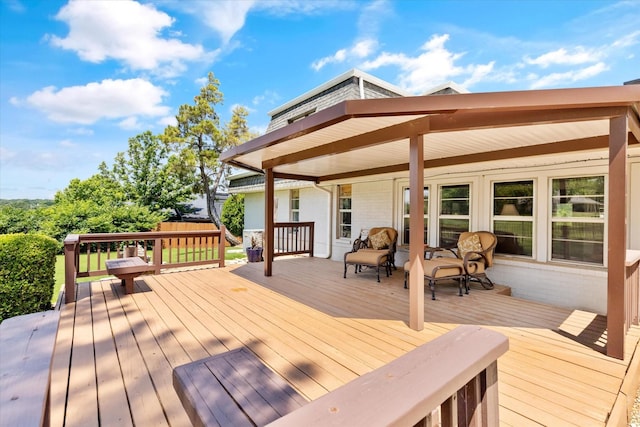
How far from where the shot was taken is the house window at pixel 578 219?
457 cm

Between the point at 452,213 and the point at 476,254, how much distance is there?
1.29 metres

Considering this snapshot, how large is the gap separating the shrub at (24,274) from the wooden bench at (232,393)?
14.5 feet

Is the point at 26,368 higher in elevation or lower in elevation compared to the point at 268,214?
lower

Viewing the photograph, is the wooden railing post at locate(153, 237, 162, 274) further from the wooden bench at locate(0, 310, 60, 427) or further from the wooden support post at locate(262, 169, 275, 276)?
the wooden bench at locate(0, 310, 60, 427)

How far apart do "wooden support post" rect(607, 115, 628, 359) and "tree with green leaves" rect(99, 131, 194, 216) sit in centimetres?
1859

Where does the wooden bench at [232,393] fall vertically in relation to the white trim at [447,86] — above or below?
below

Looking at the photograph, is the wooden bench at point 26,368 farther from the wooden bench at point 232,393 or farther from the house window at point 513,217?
the house window at point 513,217

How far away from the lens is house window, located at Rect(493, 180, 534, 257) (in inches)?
207

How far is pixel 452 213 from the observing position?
20.4ft

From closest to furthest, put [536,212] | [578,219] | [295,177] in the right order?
[578,219], [536,212], [295,177]

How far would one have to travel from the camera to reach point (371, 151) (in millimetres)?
4723

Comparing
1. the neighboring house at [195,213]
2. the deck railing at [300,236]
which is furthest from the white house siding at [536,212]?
the neighboring house at [195,213]

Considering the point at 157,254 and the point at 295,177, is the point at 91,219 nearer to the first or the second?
the point at 157,254

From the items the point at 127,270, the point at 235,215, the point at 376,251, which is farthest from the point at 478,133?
the point at 235,215
